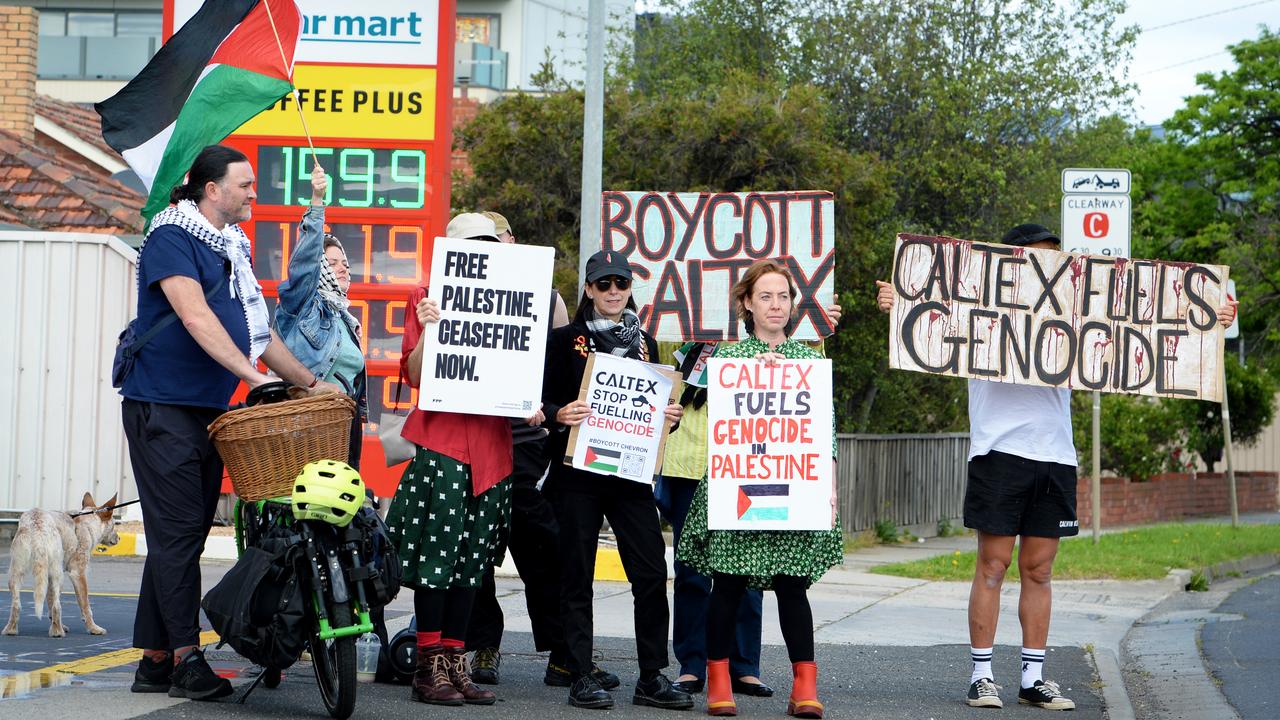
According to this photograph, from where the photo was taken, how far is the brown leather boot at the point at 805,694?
21.6ft

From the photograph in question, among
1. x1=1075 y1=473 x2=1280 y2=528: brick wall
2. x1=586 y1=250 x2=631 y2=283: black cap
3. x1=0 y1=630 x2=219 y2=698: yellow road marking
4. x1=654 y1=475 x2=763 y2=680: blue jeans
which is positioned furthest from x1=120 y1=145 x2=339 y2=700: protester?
x1=1075 y1=473 x2=1280 y2=528: brick wall

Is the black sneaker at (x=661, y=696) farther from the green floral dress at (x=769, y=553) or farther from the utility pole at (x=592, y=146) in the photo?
the utility pole at (x=592, y=146)

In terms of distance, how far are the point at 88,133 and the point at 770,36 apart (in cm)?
1139

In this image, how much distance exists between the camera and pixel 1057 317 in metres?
7.57

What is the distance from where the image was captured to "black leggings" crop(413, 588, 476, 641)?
6648mm

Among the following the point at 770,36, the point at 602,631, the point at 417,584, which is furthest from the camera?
the point at 770,36

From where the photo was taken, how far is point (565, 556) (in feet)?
22.7

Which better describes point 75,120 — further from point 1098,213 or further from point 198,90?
point 198,90

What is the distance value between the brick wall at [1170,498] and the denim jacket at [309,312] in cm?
1507

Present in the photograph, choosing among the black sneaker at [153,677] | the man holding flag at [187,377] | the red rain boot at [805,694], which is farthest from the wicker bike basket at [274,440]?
the red rain boot at [805,694]

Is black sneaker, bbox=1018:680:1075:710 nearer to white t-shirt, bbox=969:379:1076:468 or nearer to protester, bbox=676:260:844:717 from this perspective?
white t-shirt, bbox=969:379:1076:468

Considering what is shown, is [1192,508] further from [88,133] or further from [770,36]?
[88,133]

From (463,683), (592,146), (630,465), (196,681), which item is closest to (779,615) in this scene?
(630,465)

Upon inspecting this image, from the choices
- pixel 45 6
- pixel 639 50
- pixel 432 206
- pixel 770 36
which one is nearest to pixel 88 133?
pixel 639 50
